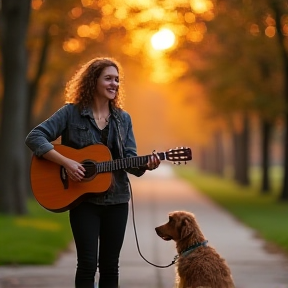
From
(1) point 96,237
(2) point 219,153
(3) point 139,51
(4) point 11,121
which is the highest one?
(3) point 139,51

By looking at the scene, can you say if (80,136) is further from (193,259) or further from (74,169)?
(193,259)

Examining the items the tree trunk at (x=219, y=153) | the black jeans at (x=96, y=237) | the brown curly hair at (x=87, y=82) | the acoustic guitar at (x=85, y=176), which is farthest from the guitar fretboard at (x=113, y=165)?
the tree trunk at (x=219, y=153)

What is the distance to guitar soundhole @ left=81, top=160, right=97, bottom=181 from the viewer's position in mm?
6345

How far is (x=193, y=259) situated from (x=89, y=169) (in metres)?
0.97

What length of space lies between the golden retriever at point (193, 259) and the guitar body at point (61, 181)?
0.60 metres

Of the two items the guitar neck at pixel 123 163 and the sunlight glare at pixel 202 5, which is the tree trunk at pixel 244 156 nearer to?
the sunlight glare at pixel 202 5

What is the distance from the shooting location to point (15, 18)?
60.0 feet

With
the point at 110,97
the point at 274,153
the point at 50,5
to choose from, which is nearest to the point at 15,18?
the point at 50,5

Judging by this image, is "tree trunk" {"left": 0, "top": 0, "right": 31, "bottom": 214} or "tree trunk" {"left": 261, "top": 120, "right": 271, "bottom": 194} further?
"tree trunk" {"left": 261, "top": 120, "right": 271, "bottom": 194}

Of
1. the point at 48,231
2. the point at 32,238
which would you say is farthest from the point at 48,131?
the point at 48,231

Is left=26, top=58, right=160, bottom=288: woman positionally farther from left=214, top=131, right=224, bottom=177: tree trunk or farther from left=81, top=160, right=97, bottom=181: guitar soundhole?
left=214, top=131, right=224, bottom=177: tree trunk

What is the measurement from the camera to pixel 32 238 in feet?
47.5

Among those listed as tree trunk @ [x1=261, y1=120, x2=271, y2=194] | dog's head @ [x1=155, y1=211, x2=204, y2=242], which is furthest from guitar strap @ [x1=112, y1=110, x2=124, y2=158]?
tree trunk @ [x1=261, y1=120, x2=271, y2=194]

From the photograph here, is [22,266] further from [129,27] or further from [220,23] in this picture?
[220,23]
